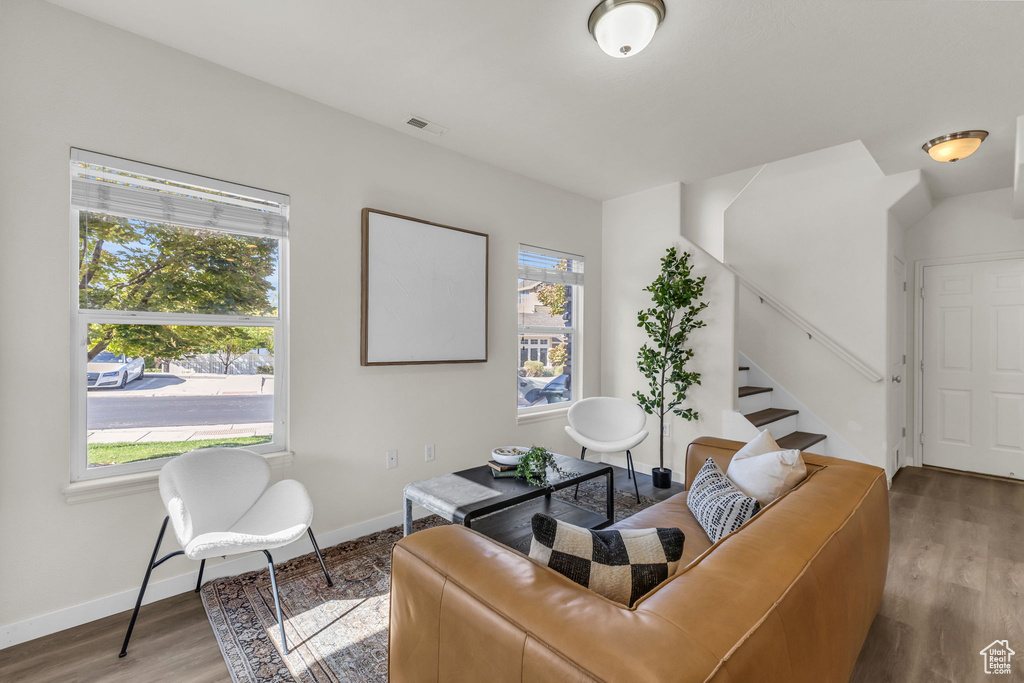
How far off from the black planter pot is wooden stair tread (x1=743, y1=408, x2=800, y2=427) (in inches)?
30.2

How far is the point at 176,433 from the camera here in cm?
229

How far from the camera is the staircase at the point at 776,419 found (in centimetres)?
373

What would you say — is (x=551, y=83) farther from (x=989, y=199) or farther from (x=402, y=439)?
(x=989, y=199)

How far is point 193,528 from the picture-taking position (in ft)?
6.41

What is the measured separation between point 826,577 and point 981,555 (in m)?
2.54

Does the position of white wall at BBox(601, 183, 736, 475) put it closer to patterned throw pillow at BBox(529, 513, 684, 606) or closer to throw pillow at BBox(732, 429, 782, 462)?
throw pillow at BBox(732, 429, 782, 462)

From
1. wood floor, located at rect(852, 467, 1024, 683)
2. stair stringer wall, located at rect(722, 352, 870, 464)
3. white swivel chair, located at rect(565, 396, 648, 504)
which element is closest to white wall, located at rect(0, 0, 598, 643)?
white swivel chair, located at rect(565, 396, 648, 504)

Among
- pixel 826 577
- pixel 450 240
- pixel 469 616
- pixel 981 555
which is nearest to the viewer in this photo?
pixel 469 616

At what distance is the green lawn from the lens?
2.09 m

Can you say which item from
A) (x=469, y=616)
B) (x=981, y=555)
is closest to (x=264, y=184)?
(x=469, y=616)

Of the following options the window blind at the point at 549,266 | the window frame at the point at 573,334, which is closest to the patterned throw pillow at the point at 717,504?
the window frame at the point at 573,334

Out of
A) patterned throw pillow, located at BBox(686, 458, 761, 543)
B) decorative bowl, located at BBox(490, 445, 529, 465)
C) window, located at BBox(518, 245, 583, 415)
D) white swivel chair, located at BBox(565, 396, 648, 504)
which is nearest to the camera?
patterned throw pillow, located at BBox(686, 458, 761, 543)

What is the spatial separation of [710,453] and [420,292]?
1.98 meters

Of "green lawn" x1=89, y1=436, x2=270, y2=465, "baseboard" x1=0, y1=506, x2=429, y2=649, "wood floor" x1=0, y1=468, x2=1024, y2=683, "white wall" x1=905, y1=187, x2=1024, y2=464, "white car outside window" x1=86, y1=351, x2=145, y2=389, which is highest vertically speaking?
"white wall" x1=905, y1=187, x2=1024, y2=464
